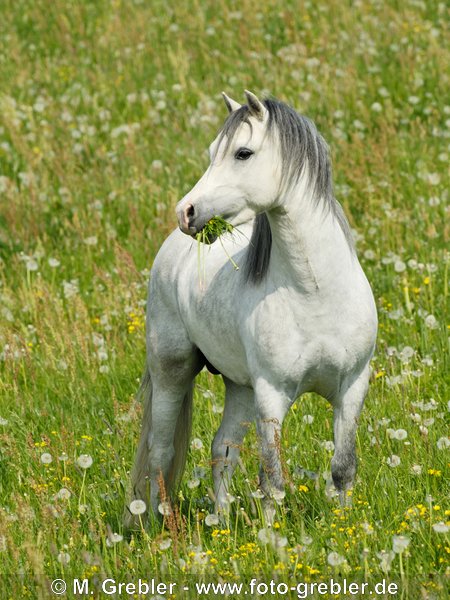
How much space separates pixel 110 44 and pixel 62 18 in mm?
1243

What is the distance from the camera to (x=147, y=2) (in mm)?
15484

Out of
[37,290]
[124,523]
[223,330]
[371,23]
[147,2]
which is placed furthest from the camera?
[147,2]

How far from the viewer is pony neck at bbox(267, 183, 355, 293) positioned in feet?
16.3

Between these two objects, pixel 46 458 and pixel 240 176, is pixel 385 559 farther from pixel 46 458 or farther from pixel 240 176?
pixel 46 458

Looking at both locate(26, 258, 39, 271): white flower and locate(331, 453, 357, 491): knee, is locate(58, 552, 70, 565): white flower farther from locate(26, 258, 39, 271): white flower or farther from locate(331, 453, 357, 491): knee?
locate(26, 258, 39, 271): white flower

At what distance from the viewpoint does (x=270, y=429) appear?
5.10 meters

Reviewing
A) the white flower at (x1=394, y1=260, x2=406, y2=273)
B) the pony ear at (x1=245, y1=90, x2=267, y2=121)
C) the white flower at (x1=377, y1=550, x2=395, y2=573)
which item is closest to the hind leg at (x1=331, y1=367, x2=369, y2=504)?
the white flower at (x1=377, y1=550, x2=395, y2=573)

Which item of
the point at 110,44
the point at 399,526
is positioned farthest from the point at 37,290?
the point at 110,44

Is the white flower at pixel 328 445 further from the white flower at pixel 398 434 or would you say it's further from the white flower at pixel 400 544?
the white flower at pixel 400 544

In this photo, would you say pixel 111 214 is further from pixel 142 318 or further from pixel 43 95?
pixel 43 95

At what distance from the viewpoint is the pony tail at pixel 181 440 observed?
250 inches

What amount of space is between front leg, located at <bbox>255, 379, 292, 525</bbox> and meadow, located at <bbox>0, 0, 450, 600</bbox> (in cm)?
17

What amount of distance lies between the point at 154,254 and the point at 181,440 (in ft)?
10.5

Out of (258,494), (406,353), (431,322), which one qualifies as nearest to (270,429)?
(258,494)
